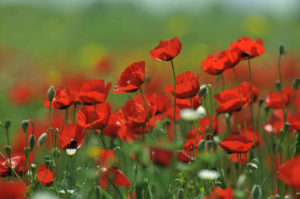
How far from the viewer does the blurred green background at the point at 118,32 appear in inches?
275

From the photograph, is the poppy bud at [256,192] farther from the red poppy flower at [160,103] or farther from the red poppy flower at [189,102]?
the red poppy flower at [160,103]

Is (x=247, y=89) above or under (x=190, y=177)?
above

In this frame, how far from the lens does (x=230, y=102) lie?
1.75m

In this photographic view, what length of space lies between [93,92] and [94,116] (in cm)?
8

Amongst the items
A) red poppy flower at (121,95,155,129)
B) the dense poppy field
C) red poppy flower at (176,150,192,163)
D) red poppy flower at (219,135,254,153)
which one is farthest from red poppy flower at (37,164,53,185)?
red poppy flower at (219,135,254,153)

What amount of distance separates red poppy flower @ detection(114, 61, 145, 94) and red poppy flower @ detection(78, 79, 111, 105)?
5 cm

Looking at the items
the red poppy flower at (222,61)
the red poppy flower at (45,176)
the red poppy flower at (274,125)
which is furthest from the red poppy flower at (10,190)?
the red poppy flower at (274,125)

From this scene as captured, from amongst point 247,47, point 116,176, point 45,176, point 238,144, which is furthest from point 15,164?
point 247,47

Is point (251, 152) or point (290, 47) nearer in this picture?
point (251, 152)

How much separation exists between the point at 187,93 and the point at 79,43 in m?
8.07

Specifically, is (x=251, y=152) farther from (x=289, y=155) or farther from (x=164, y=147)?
(x=164, y=147)

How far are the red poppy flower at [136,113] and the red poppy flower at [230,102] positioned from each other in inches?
11.3

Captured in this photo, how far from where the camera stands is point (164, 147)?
113cm

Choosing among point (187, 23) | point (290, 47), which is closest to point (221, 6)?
point (187, 23)
